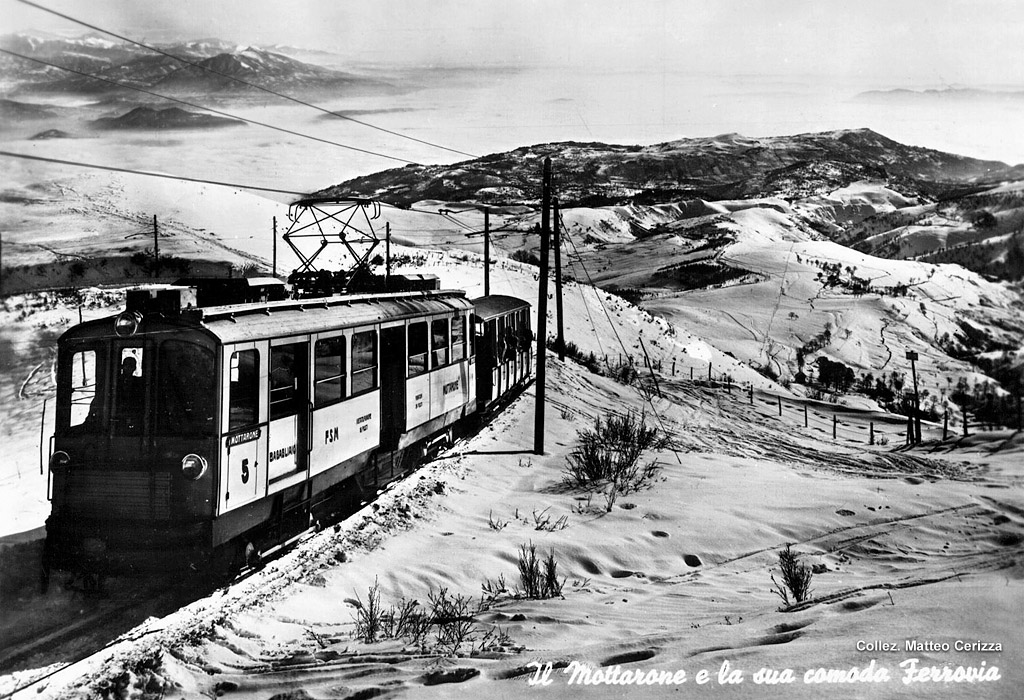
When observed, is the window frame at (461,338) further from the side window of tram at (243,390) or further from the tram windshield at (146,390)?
the tram windshield at (146,390)

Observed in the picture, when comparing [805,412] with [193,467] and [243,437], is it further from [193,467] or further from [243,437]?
[193,467]

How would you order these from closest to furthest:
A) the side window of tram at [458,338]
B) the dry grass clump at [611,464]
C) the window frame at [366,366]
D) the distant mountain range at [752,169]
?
the window frame at [366,366] < the dry grass clump at [611,464] < the side window of tram at [458,338] < the distant mountain range at [752,169]

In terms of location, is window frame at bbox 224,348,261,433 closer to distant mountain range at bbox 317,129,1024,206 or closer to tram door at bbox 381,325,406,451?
tram door at bbox 381,325,406,451

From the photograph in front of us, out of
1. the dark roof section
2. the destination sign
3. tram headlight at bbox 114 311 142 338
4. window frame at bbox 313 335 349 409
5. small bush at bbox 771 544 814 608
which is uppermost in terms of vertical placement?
tram headlight at bbox 114 311 142 338

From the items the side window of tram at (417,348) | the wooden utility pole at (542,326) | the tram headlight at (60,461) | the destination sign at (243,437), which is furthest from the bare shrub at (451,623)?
the wooden utility pole at (542,326)

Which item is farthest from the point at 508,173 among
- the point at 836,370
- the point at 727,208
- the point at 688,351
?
the point at 727,208

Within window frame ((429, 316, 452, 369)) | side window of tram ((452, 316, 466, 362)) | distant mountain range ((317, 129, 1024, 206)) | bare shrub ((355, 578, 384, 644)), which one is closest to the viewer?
bare shrub ((355, 578, 384, 644))

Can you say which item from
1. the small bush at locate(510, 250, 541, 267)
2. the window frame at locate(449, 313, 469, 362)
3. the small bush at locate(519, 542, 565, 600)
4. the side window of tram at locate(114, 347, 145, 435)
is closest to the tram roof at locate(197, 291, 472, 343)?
the side window of tram at locate(114, 347, 145, 435)
